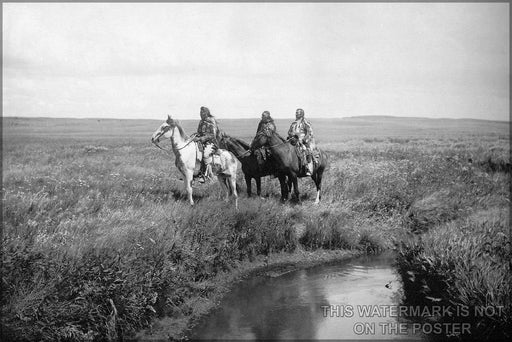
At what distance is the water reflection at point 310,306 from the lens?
270 inches

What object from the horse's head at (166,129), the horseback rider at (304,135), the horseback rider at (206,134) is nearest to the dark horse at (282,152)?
the horseback rider at (304,135)

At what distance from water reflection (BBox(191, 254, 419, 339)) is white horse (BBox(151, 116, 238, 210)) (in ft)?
12.7

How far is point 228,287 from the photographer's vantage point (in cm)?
873

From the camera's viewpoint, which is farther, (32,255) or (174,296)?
(174,296)

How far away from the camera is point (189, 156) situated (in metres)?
13.0

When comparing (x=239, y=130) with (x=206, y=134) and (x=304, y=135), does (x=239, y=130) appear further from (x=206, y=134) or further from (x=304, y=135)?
(x=206, y=134)

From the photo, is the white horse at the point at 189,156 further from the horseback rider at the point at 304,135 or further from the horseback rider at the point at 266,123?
the horseback rider at the point at 304,135

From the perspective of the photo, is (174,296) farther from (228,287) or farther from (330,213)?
(330,213)

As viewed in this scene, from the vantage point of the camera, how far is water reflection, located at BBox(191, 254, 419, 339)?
6.85m

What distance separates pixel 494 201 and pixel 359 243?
707cm

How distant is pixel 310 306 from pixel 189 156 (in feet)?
21.6

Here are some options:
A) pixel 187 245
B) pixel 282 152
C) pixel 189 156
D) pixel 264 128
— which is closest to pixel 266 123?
pixel 264 128

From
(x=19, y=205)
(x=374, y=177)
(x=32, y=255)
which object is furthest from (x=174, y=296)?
(x=374, y=177)

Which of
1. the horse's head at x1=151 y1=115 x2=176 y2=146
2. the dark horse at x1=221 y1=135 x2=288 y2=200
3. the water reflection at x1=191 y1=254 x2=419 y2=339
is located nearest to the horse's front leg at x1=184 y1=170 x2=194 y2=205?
the horse's head at x1=151 y1=115 x2=176 y2=146
